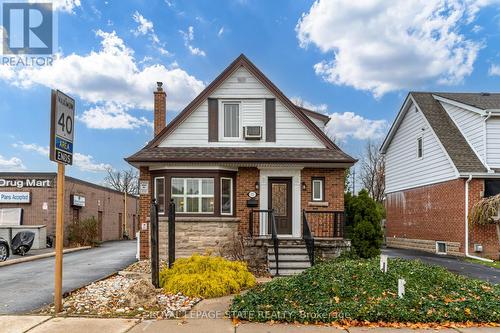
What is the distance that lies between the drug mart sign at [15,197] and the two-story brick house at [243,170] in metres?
10.4

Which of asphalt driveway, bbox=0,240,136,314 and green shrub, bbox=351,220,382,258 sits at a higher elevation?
green shrub, bbox=351,220,382,258

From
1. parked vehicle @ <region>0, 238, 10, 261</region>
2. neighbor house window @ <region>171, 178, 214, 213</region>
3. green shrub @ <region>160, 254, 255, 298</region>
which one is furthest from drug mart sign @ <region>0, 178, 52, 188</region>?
green shrub @ <region>160, 254, 255, 298</region>

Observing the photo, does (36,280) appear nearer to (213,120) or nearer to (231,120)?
(213,120)

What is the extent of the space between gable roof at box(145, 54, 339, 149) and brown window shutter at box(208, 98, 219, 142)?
1.05ft

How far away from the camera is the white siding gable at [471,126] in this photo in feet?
55.2

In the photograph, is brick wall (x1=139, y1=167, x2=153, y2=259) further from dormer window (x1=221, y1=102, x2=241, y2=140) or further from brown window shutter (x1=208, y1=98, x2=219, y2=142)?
dormer window (x1=221, y1=102, x2=241, y2=140)

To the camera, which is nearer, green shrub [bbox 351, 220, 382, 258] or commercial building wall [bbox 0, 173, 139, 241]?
green shrub [bbox 351, 220, 382, 258]

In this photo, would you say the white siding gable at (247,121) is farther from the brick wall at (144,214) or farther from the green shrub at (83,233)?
the green shrub at (83,233)

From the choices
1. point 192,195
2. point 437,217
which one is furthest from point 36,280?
point 437,217

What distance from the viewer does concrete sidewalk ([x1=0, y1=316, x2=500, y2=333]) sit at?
5688 millimetres

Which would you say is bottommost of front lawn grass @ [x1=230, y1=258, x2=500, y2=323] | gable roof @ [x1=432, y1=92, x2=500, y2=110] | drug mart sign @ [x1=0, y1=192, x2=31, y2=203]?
front lawn grass @ [x1=230, y1=258, x2=500, y2=323]

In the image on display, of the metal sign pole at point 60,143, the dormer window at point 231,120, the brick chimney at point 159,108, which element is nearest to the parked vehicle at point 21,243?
the brick chimney at point 159,108

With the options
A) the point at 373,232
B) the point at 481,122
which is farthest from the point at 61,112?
the point at 481,122

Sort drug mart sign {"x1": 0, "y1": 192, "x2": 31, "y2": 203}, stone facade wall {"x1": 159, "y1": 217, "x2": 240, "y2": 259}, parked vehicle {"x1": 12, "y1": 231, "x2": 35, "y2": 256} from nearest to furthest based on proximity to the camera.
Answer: stone facade wall {"x1": 159, "y1": 217, "x2": 240, "y2": 259} → parked vehicle {"x1": 12, "y1": 231, "x2": 35, "y2": 256} → drug mart sign {"x1": 0, "y1": 192, "x2": 31, "y2": 203}
